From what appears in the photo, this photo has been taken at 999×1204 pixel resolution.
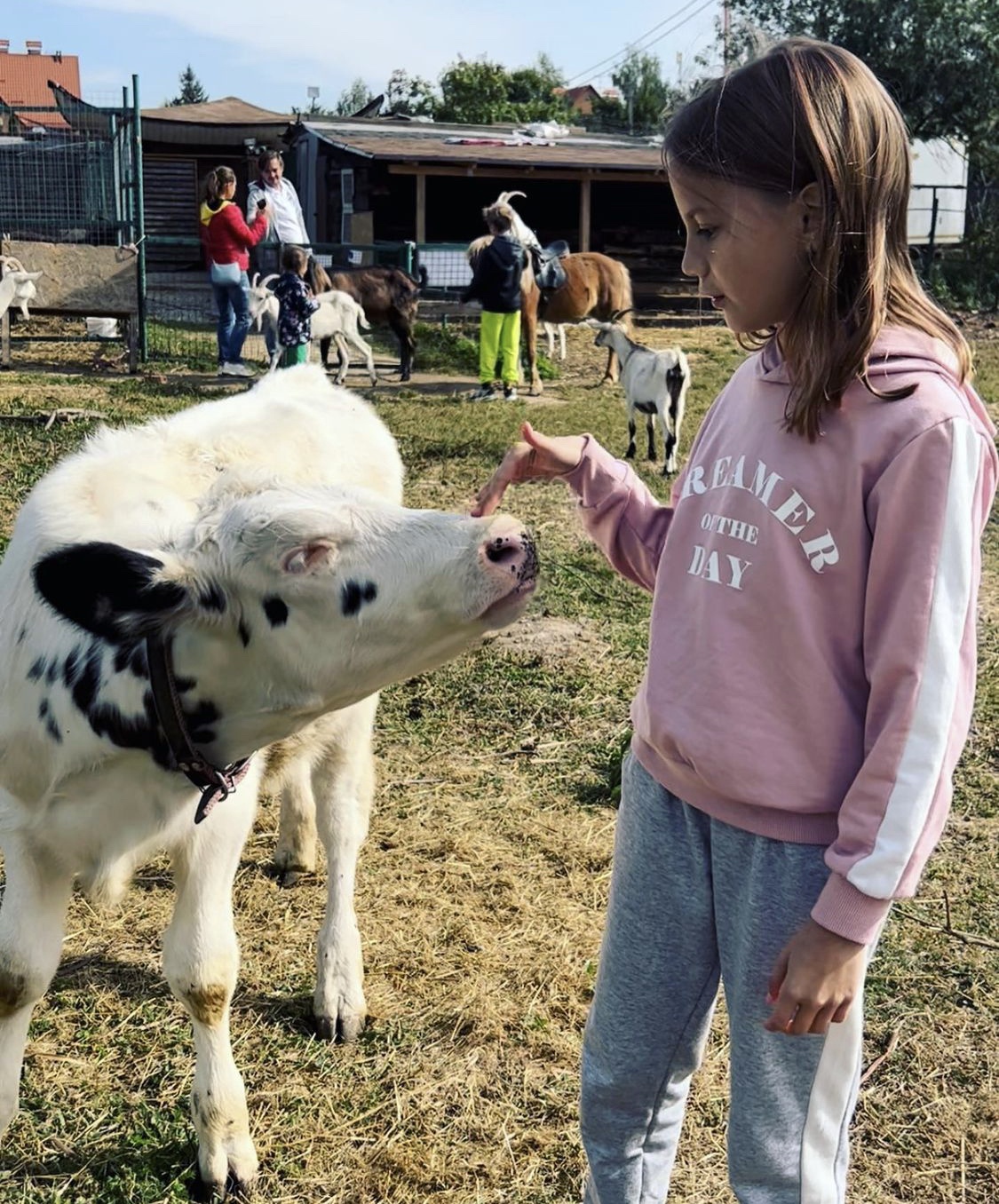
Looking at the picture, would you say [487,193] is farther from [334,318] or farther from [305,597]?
[305,597]

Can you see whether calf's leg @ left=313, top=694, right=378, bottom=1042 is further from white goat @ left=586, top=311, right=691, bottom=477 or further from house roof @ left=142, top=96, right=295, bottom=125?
house roof @ left=142, top=96, right=295, bottom=125

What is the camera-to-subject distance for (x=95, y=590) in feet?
6.63

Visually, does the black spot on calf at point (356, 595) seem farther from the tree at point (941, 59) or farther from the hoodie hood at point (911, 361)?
the tree at point (941, 59)

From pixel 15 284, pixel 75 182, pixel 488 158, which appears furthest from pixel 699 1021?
pixel 488 158

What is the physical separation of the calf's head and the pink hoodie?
329 millimetres

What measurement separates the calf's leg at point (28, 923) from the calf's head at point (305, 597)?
0.55 m

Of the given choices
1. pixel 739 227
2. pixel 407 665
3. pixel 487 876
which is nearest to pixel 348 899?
pixel 487 876

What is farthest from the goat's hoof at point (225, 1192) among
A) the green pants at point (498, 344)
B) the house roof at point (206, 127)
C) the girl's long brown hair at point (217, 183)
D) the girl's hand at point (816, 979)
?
the house roof at point (206, 127)

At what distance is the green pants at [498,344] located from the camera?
12.2 m

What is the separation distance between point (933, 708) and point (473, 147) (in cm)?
2317

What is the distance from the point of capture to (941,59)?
84.2ft

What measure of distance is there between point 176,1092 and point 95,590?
4.71 feet

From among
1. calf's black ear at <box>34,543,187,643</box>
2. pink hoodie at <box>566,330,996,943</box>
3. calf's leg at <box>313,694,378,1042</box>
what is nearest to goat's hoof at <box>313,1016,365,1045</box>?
calf's leg at <box>313,694,378,1042</box>

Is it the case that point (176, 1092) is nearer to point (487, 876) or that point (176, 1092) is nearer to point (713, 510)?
point (487, 876)
